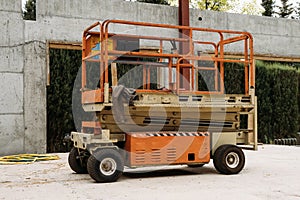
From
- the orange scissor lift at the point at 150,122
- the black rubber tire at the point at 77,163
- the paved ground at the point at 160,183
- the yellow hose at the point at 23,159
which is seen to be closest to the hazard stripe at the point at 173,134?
the orange scissor lift at the point at 150,122

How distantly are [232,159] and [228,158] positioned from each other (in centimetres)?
10

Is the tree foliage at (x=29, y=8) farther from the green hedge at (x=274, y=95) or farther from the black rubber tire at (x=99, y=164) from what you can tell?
the black rubber tire at (x=99, y=164)

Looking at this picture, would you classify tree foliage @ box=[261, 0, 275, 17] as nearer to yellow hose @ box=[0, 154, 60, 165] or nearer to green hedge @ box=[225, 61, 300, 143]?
green hedge @ box=[225, 61, 300, 143]

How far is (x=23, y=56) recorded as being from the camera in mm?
12492

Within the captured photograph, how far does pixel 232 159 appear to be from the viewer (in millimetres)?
8750

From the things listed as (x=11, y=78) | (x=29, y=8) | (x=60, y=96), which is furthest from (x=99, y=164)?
(x=29, y=8)

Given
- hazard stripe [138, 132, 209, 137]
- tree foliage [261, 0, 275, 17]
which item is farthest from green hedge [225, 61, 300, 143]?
tree foliage [261, 0, 275, 17]

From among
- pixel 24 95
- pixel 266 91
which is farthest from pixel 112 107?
pixel 266 91

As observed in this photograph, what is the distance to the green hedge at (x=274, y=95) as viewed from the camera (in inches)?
659

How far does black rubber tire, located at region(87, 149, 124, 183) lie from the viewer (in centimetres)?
764

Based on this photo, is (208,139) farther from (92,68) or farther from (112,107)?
(92,68)

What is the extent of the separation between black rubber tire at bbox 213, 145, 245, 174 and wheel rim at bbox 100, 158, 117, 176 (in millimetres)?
2050

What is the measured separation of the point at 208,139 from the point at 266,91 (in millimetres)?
9265

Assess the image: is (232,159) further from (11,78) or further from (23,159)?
(11,78)
